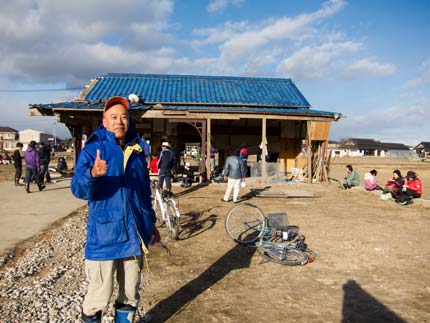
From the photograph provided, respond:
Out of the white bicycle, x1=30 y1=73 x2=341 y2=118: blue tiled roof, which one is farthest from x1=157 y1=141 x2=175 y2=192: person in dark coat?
x1=30 y1=73 x2=341 y2=118: blue tiled roof

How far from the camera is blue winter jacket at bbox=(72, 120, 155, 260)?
2.36 meters

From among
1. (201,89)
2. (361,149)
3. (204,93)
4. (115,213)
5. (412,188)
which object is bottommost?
(412,188)

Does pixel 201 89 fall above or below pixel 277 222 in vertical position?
above

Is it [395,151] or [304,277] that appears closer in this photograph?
[304,277]

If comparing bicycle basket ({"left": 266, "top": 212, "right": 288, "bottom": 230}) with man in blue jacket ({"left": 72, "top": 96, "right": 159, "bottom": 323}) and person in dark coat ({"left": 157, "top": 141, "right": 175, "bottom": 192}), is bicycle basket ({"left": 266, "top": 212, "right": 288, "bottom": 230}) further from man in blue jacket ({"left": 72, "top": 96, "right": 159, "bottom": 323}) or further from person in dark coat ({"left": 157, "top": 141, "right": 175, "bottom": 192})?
person in dark coat ({"left": 157, "top": 141, "right": 175, "bottom": 192})

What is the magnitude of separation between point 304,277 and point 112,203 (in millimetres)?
3083

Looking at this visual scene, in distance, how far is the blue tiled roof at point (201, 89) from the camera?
16.7 metres

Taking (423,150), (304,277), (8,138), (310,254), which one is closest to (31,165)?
(310,254)

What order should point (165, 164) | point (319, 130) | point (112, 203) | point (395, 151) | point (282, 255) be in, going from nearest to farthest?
point (112, 203) < point (282, 255) < point (165, 164) < point (319, 130) < point (395, 151)

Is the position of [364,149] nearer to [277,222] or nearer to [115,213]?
[277,222]

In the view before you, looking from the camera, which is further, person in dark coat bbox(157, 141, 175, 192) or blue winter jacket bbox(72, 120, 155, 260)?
person in dark coat bbox(157, 141, 175, 192)

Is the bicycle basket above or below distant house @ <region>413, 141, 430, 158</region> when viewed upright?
below

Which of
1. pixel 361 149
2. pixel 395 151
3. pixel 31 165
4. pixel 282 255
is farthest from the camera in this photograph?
pixel 361 149

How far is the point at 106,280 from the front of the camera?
8.00ft
